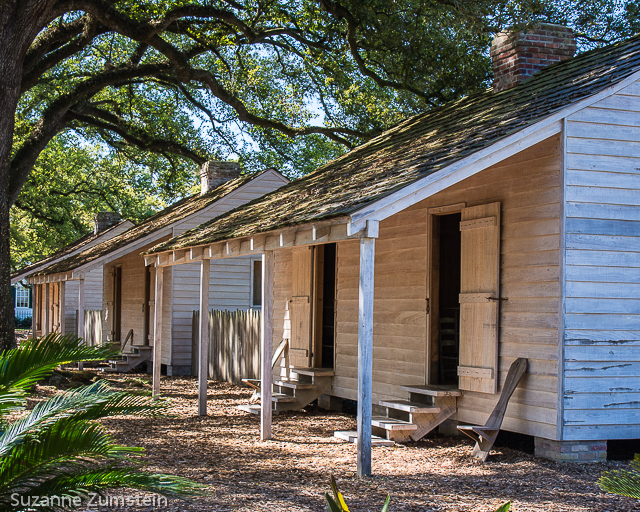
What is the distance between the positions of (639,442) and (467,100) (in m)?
5.78

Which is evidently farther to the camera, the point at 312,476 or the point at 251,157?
the point at 251,157

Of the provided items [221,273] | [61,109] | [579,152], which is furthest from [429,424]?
[61,109]

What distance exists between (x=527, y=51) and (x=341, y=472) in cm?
686

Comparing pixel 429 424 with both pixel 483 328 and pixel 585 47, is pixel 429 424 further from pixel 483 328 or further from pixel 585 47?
pixel 585 47

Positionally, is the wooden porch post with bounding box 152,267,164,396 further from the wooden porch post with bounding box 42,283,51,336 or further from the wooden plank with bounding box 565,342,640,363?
the wooden porch post with bounding box 42,283,51,336

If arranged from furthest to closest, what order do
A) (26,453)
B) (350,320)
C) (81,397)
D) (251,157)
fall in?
(251,157), (350,320), (81,397), (26,453)

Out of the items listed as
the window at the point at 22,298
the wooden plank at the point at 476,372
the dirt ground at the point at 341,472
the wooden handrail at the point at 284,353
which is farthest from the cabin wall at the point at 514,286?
the window at the point at 22,298

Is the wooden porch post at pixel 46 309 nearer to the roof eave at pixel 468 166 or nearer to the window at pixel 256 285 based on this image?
the window at pixel 256 285

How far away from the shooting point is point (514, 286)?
8289mm

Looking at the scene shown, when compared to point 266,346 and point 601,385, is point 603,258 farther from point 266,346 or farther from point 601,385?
point 266,346

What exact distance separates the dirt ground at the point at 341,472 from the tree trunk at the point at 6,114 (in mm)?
3957

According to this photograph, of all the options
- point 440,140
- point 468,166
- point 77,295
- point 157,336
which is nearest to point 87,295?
point 77,295

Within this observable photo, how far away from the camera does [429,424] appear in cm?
880

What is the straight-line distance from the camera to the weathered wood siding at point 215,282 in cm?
1830
